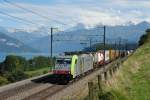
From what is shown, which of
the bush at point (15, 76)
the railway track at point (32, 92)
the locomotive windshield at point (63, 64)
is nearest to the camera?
the railway track at point (32, 92)

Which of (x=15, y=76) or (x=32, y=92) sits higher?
(x=15, y=76)

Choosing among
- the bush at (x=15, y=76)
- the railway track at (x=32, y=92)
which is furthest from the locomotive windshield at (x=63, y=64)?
the bush at (x=15, y=76)

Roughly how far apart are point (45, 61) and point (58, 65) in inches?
2393

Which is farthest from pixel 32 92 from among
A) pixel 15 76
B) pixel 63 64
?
pixel 15 76

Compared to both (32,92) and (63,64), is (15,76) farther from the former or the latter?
(32,92)

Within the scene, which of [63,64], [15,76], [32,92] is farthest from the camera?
[15,76]

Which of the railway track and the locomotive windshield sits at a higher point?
the locomotive windshield

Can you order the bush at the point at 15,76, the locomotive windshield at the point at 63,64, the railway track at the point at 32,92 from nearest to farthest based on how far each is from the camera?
the railway track at the point at 32,92 < the locomotive windshield at the point at 63,64 < the bush at the point at 15,76

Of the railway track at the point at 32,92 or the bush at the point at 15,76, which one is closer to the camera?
the railway track at the point at 32,92

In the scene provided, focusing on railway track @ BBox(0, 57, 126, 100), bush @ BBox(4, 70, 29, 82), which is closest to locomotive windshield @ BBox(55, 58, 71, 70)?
railway track @ BBox(0, 57, 126, 100)

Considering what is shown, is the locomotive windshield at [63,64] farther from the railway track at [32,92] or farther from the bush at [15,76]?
the bush at [15,76]

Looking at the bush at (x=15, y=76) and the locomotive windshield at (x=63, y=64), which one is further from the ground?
the locomotive windshield at (x=63, y=64)

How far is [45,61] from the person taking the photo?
362 ft

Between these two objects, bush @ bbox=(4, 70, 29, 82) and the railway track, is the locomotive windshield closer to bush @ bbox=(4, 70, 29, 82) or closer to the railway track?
the railway track
